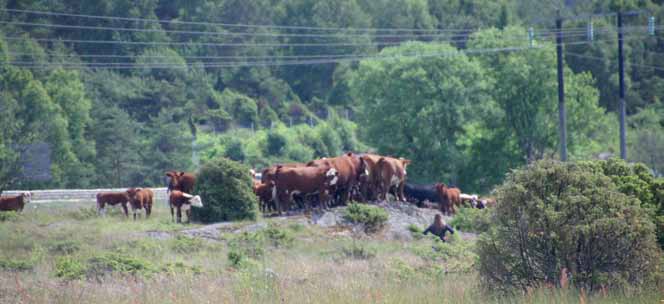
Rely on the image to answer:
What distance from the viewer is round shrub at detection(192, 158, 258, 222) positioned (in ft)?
87.8

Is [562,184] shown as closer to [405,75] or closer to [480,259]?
[480,259]

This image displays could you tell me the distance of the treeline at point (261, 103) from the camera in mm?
58938

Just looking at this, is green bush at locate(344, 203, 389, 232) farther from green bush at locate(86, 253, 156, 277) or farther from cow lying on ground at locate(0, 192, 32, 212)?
cow lying on ground at locate(0, 192, 32, 212)

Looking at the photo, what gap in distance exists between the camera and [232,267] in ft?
56.8

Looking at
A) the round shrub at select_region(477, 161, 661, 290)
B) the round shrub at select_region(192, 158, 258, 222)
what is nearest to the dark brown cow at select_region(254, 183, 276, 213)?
the round shrub at select_region(192, 158, 258, 222)

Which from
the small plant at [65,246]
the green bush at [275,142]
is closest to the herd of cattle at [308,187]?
the small plant at [65,246]

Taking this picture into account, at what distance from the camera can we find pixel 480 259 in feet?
41.7

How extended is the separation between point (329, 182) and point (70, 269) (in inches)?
533

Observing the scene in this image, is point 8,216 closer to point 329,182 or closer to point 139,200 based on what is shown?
point 139,200

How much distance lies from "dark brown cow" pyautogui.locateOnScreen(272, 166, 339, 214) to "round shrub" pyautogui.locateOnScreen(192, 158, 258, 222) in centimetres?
105

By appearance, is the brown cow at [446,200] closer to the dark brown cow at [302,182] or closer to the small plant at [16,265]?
the dark brown cow at [302,182]

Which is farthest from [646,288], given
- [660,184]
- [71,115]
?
[71,115]

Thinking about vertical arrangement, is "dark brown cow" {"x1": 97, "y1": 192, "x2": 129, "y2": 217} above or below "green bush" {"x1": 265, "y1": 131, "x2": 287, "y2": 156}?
above

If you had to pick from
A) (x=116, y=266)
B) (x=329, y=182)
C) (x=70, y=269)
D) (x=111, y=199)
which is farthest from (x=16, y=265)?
(x=111, y=199)
